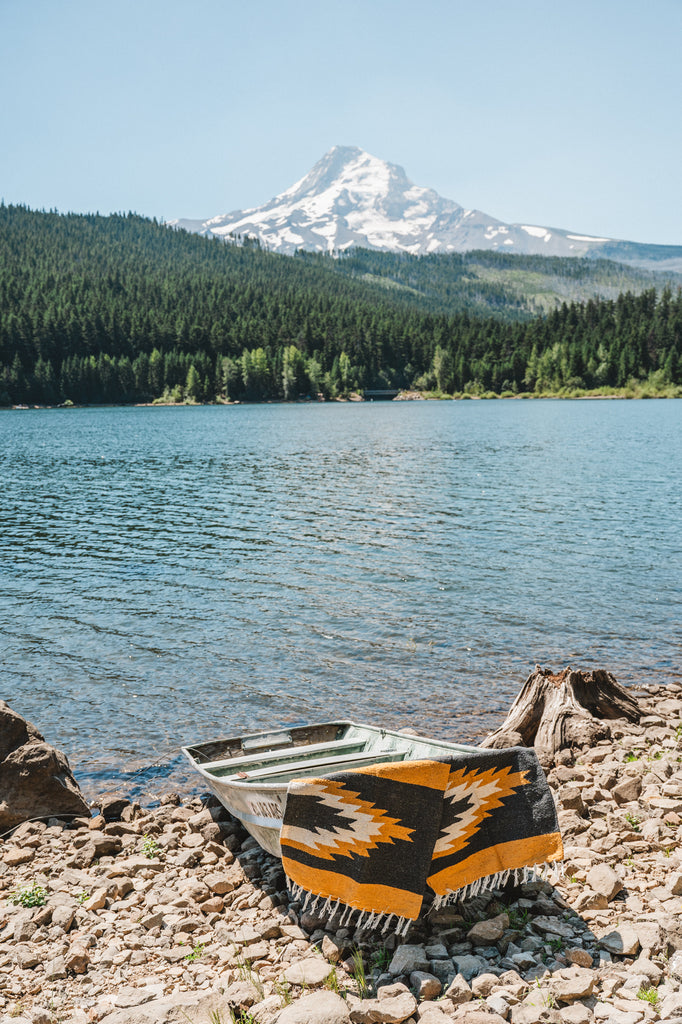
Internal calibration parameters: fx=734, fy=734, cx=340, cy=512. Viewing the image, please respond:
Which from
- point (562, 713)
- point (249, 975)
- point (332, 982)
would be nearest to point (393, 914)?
point (332, 982)

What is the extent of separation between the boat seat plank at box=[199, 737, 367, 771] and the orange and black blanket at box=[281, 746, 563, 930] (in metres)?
2.62

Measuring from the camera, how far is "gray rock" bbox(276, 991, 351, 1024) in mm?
5633

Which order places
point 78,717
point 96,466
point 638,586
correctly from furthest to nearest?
1. point 96,466
2. point 638,586
3. point 78,717

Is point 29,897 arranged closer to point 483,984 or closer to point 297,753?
point 297,753

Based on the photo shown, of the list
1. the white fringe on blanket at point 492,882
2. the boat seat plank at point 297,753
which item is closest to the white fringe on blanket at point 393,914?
the white fringe on blanket at point 492,882

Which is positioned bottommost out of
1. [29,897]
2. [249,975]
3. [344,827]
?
[29,897]

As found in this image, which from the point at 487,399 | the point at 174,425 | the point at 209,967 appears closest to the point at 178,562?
the point at 209,967

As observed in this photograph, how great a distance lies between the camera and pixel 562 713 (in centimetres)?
1138

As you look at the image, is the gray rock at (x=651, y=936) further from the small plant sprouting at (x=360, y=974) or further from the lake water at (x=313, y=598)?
the lake water at (x=313, y=598)

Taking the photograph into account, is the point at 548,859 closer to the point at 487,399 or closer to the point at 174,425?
the point at 174,425

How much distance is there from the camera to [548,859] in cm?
714

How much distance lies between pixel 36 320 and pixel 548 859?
209 meters

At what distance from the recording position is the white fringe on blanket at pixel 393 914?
682cm

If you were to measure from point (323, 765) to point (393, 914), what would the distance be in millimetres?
2321
